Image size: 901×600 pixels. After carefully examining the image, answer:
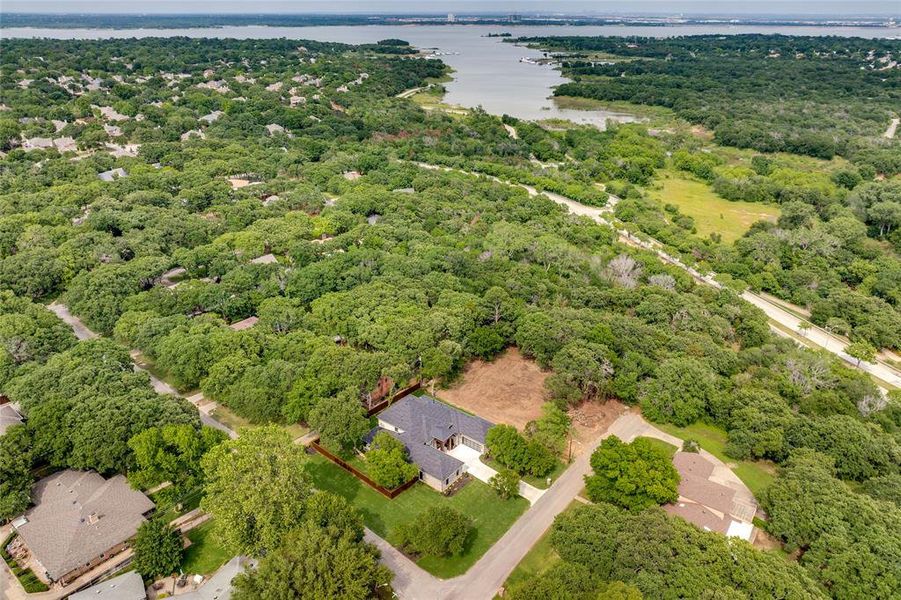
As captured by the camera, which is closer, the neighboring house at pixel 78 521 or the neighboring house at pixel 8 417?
the neighboring house at pixel 78 521

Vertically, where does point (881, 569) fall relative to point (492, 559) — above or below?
above

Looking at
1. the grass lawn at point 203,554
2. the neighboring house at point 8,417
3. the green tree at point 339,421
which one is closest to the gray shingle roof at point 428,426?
the green tree at point 339,421

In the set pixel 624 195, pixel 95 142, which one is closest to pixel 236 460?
pixel 624 195

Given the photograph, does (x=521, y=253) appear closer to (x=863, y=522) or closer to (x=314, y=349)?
(x=314, y=349)

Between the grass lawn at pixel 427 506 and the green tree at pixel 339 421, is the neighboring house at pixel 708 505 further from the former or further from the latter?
the green tree at pixel 339 421

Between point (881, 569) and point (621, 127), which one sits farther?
point (621, 127)

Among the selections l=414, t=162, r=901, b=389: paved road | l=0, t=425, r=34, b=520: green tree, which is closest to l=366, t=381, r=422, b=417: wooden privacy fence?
l=0, t=425, r=34, b=520: green tree
